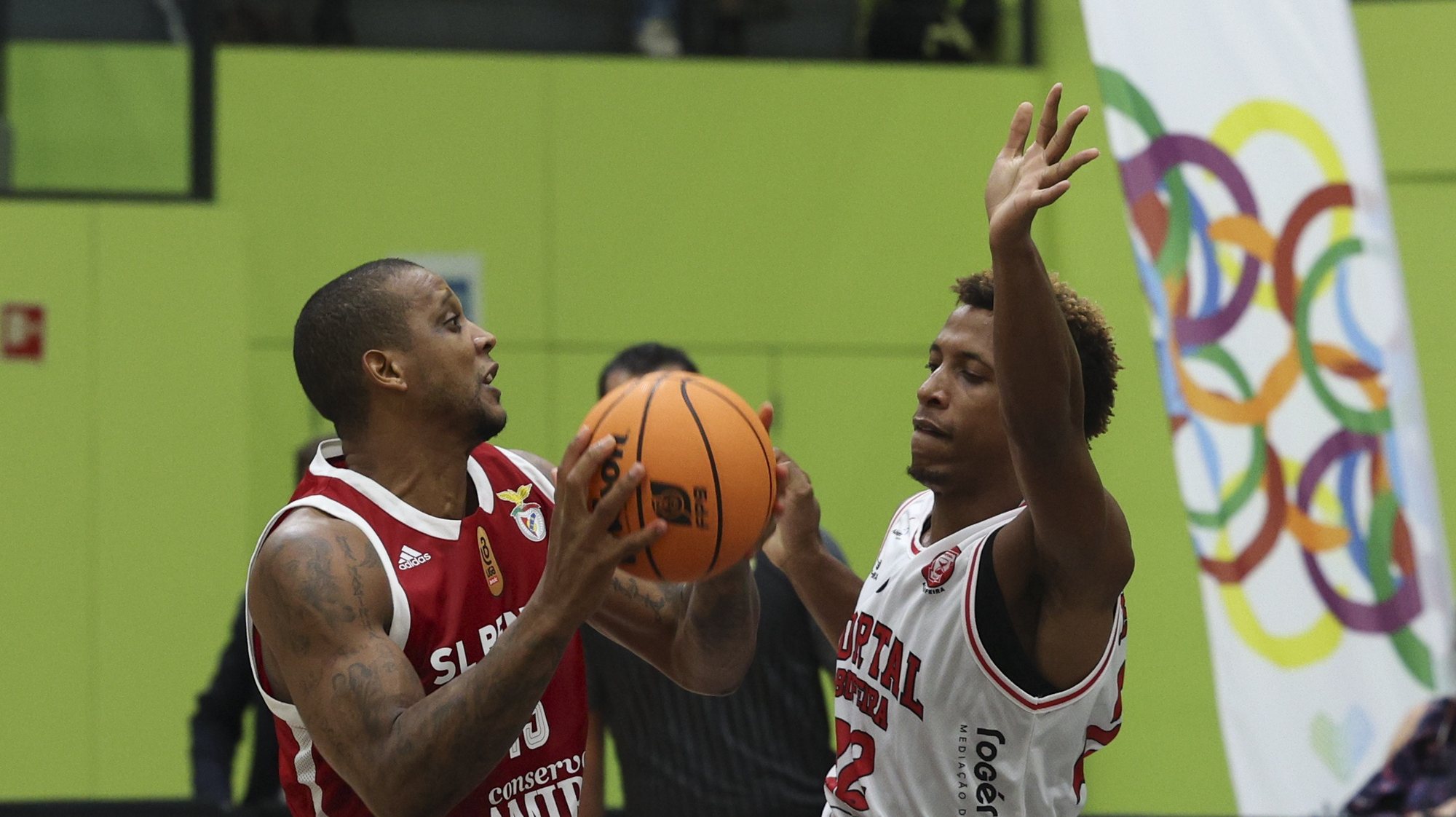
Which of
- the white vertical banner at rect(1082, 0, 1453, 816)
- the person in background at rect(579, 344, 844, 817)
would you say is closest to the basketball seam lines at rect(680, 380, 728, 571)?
the person in background at rect(579, 344, 844, 817)

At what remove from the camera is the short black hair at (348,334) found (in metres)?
2.72

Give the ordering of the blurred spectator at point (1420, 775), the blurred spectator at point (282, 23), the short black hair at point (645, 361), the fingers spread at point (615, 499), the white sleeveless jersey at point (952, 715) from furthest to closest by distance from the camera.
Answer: the blurred spectator at point (282, 23) < the short black hair at point (645, 361) < the blurred spectator at point (1420, 775) < the white sleeveless jersey at point (952, 715) < the fingers spread at point (615, 499)

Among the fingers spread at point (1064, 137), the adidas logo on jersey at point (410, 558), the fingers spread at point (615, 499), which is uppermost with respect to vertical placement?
the fingers spread at point (1064, 137)

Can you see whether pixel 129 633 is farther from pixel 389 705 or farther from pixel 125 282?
pixel 389 705

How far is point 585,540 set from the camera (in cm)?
229

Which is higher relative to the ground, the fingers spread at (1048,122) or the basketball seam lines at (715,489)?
the fingers spread at (1048,122)

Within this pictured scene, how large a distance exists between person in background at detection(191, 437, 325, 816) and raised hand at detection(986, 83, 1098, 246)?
257cm

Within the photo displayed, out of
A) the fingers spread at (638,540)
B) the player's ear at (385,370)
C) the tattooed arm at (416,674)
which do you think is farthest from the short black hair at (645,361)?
the fingers spread at (638,540)

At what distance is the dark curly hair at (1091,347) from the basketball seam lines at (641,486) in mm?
647

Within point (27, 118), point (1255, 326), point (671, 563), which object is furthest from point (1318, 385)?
point (27, 118)

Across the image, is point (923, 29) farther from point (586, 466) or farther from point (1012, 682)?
point (586, 466)

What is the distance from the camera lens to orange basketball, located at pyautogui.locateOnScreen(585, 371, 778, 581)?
2.38 metres

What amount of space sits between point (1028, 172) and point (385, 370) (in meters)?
1.06

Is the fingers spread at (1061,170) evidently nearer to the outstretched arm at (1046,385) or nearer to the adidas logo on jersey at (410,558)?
the outstretched arm at (1046,385)
